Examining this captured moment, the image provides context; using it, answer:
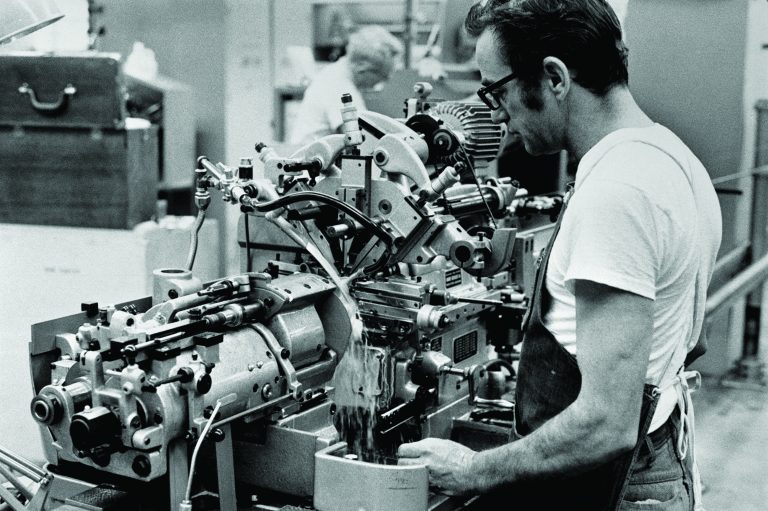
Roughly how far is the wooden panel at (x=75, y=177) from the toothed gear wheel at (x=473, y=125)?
1.44m

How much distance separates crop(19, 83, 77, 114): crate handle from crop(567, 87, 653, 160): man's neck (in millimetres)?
2363

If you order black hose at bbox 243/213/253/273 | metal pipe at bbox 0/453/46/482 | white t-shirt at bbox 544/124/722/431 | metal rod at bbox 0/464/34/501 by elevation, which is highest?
white t-shirt at bbox 544/124/722/431

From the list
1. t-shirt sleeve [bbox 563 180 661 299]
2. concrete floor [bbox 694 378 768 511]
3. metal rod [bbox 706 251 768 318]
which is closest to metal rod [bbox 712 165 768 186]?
metal rod [bbox 706 251 768 318]

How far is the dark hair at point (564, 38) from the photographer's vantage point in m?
1.18

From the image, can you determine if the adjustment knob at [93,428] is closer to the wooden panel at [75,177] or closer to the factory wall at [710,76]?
the wooden panel at [75,177]

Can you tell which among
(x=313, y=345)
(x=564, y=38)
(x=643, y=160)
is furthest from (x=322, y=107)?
(x=643, y=160)

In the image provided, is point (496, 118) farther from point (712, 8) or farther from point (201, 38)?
point (201, 38)

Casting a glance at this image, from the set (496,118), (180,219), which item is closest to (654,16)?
(180,219)

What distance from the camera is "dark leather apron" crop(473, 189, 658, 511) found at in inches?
47.6

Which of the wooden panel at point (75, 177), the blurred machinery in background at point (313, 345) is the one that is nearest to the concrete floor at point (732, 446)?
the blurred machinery in background at point (313, 345)

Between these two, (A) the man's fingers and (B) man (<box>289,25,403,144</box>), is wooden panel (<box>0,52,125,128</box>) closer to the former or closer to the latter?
(B) man (<box>289,25,403,144</box>)

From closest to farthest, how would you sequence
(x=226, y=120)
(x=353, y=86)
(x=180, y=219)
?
(x=180, y=219) < (x=353, y=86) < (x=226, y=120)

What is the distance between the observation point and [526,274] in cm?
227

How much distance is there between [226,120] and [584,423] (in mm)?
4642
